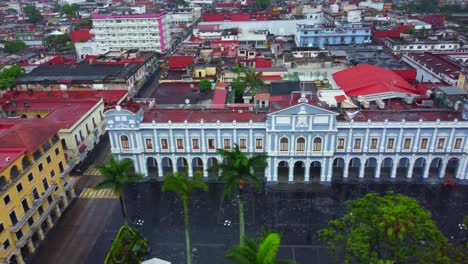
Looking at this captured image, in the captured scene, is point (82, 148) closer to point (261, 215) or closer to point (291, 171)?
point (261, 215)

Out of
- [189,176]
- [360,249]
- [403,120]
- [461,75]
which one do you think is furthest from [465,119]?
[189,176]

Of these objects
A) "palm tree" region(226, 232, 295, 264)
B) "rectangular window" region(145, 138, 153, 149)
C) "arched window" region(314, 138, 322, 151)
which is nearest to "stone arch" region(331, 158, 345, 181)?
"arched window" region(314, 138, 322, 151)

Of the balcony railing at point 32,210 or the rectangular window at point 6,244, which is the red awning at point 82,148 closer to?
the balcony railing at point 32,210

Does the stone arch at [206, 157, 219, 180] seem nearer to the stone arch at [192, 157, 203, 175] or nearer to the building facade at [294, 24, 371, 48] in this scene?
the stone arch at [192, 157, 203, 175]

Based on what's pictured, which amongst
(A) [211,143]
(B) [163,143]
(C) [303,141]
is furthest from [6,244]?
(C) [303,141]

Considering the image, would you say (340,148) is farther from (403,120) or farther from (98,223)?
(98,223)
